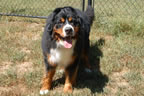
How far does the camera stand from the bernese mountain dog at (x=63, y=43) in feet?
9.01

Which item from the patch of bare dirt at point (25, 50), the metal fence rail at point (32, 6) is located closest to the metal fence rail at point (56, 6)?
the metal fence rail at point (32, 6)

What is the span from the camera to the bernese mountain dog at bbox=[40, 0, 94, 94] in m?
2.75

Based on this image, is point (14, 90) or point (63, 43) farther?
point (14, 90)

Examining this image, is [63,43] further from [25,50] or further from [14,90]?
[25,50]

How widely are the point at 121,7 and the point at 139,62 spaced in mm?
3878

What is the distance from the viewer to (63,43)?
2783 mm

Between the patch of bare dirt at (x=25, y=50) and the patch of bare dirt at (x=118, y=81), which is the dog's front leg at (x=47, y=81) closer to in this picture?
the patch of bare dirt at (x=118, y=81)

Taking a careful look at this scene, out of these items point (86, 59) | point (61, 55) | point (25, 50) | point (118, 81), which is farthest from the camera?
point (25, 50)

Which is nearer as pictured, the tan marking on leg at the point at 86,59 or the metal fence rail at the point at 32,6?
the tan marking on leg at the point at 86,59

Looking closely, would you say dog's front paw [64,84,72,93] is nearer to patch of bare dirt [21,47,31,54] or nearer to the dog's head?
the dog's head

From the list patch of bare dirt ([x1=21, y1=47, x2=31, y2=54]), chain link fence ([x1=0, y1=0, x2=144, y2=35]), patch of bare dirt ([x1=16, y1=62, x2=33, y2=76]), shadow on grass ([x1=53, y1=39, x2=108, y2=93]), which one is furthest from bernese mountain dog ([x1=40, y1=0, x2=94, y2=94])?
chain link fence ([x1=0, y1=0, x2=144, y2=35])

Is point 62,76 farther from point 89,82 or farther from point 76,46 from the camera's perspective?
point 76,46

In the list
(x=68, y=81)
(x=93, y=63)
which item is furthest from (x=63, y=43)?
(x=93, y=63)

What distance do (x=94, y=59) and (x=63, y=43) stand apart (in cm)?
158
